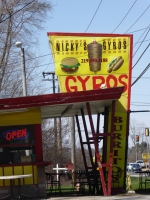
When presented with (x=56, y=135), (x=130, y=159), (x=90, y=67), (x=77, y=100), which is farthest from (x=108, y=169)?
(x=130, y=159)

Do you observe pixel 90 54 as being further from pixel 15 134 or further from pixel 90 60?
pixel 15 134

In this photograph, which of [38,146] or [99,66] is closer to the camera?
[38,146]

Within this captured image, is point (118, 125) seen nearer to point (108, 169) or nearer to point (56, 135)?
point (108, 169)

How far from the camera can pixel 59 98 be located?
17391 millimetres

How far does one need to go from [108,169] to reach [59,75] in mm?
4357

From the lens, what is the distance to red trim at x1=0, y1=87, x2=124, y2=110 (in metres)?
17.1

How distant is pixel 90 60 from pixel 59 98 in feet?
12.6

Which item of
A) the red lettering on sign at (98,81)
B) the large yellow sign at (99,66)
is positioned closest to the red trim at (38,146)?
the large yellow sign at (99,66)

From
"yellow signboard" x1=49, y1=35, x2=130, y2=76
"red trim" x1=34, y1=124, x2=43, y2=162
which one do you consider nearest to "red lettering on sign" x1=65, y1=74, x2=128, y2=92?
"yellow signboard" x1=49, y1=35, x2=130, y2=76

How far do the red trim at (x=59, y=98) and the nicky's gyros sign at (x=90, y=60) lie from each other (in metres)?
2.83

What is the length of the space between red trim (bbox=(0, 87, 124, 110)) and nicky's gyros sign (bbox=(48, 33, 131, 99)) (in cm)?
283

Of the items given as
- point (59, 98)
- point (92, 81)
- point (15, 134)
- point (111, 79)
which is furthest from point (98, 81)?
point (15, 134)

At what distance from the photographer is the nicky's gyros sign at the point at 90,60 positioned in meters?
20.5

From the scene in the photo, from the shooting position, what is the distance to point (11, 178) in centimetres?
1627
